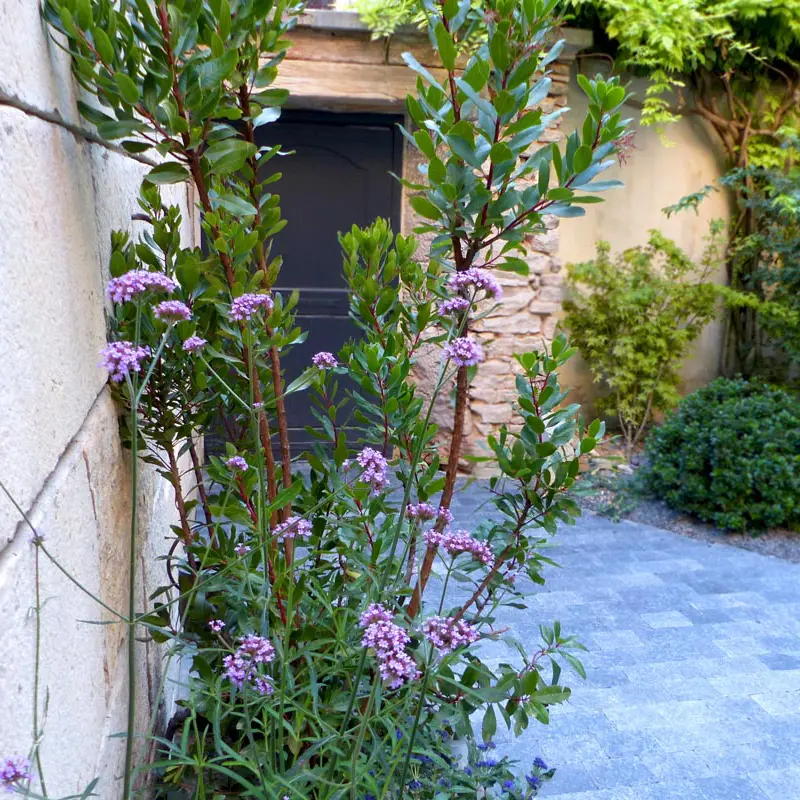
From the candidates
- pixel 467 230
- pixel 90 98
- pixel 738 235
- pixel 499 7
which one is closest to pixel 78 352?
pixel 90 98

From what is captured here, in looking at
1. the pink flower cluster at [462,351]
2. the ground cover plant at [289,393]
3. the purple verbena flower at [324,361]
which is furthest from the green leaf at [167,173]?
the pink flower cluster at [462,351]

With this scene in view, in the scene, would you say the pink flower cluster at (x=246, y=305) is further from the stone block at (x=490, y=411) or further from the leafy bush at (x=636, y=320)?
the leafy bush at (x=636, y=320)

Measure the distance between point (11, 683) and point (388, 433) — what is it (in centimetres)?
96

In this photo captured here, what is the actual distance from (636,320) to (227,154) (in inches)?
191

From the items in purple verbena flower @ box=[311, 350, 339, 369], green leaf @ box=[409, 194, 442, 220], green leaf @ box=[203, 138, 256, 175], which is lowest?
purple verbena flower @ box=[311, 350, 339, 369]

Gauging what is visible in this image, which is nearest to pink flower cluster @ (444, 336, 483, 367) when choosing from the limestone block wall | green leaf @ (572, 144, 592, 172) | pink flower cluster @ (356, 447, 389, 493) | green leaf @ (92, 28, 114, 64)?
pink flower cluster @ (356, 447, 389, 493)

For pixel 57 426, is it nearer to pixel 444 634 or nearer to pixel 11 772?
pixel 11 772

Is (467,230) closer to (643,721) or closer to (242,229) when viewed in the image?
(242,229)

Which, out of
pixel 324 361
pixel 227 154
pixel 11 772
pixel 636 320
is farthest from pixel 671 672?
pixel 636 320

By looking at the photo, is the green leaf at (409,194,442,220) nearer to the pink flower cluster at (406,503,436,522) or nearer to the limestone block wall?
the pink flower cluster at (406,503,436,522)

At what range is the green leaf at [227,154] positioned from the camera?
1112 millimetres

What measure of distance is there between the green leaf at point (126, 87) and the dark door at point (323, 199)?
13.5 ft

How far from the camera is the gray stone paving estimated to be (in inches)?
89.1

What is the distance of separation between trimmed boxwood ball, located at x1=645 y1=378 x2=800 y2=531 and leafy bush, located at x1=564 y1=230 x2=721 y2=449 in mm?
845
